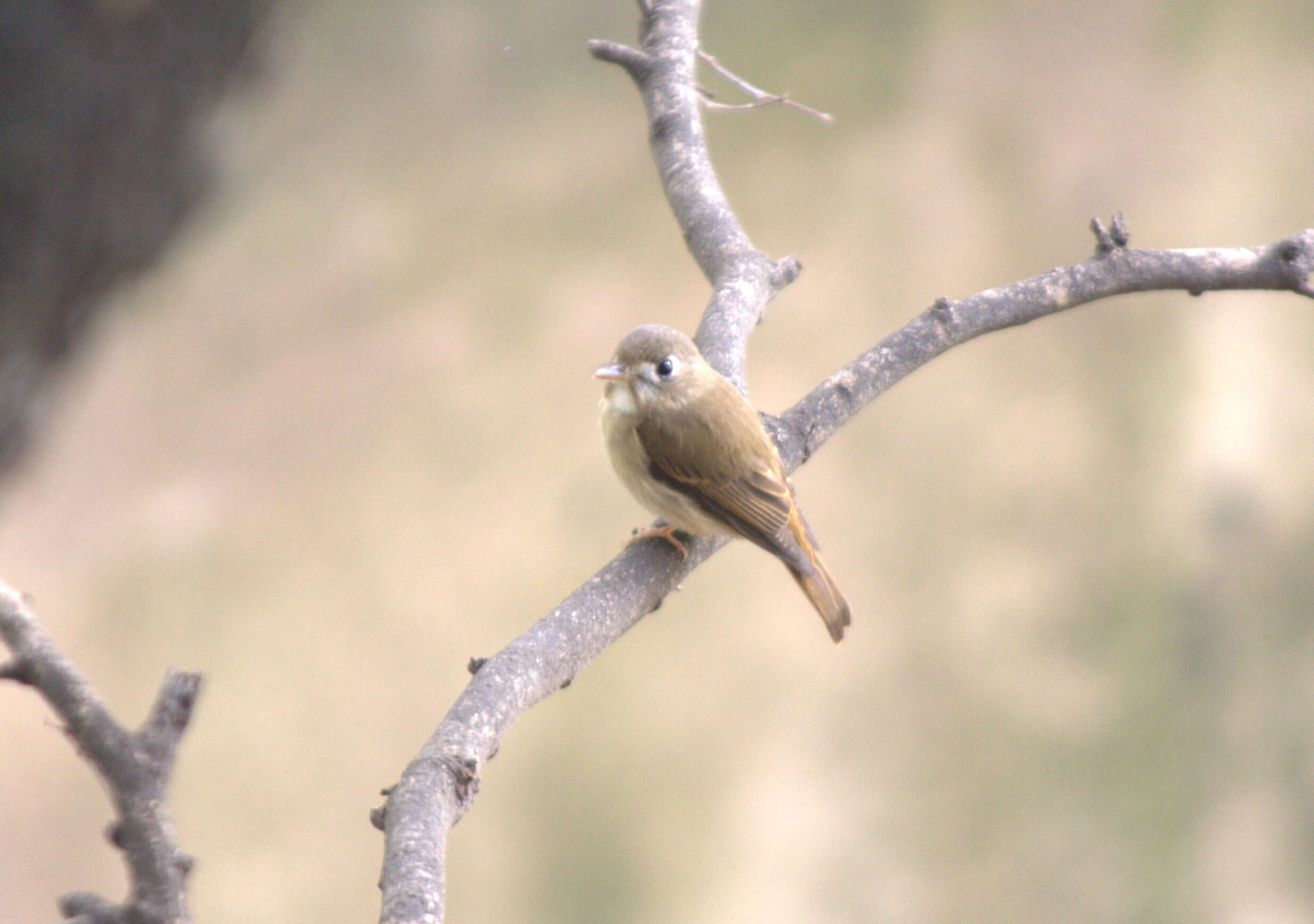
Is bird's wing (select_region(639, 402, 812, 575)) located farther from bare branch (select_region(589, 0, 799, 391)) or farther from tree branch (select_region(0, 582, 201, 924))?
tree branch (select_region(0, 582, 201, 924))

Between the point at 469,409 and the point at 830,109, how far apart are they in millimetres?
2090

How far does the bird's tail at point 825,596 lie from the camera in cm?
222

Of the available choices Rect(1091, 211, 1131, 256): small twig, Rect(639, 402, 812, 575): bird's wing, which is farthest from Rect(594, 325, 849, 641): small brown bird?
Rect(1091, 211, 1131, 256): small twig

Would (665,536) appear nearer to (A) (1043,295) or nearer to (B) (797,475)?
(A) (1043,295)

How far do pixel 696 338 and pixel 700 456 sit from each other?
29 cm

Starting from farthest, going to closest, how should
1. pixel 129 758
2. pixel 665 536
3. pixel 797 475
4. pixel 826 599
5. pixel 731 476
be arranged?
pixel 797 475
pixel 826 599
pixel 731 476
pixel 665 536
pixel 129 758

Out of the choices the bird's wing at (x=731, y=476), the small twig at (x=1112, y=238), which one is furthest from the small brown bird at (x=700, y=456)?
the small twig at (x=1112, y=238)

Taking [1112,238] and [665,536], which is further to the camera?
[1112,238]


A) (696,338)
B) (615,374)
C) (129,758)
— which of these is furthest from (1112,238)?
(129,758)

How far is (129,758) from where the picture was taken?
1.02 m

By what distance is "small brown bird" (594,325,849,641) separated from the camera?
2102 millimetres

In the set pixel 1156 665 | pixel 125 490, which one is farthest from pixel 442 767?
pixel 1156 665

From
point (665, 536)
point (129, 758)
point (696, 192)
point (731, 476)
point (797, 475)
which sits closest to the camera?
point (129, 758)

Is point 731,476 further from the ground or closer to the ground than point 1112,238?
closer to the ground
